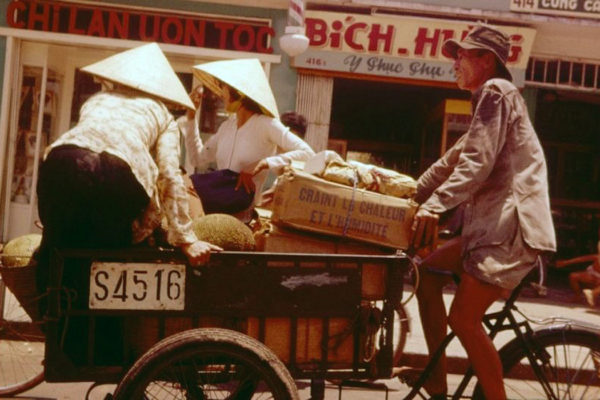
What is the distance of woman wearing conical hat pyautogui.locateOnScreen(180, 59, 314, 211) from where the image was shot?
4613mm

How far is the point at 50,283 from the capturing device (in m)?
2.96

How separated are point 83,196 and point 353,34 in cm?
798

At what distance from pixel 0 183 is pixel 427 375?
8630mm

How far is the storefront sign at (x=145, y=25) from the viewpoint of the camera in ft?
34.8

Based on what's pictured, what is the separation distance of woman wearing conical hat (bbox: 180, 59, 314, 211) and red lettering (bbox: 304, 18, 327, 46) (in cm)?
570

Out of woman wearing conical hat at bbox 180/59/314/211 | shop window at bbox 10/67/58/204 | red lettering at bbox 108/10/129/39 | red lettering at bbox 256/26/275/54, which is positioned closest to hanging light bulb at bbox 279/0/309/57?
red lettering at bbox 256/26/275/54

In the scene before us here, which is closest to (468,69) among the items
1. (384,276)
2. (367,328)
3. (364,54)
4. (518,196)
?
(518,196)

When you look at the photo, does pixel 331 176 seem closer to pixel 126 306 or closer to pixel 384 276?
pixel 384 276

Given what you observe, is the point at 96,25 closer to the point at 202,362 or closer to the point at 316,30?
A: the point at 316,30

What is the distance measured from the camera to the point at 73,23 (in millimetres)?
10617

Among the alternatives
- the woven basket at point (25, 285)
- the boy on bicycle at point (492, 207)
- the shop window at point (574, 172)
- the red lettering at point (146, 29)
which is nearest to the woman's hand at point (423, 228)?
the boy on bicycle at point (492, 207)

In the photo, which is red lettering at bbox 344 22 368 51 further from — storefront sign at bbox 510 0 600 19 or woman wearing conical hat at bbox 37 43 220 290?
woman wearing conical hat at bbox 37 43 220 290

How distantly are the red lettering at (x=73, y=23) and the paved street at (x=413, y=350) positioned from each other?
5.85 meters

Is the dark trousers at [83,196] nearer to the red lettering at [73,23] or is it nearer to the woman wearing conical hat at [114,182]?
the woman wearing conical hat at [114,182]
